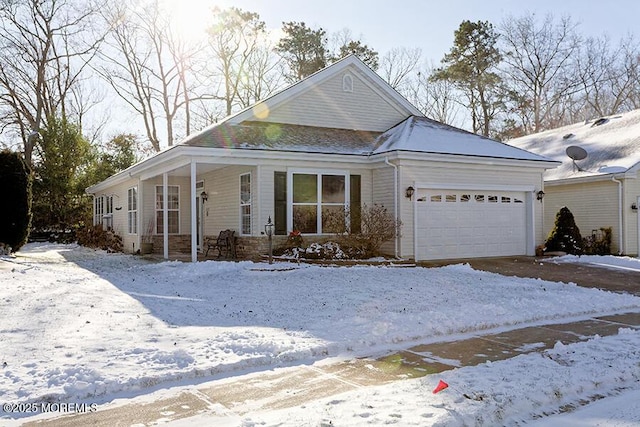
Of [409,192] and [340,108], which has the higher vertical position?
[340,108]

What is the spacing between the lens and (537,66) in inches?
1364

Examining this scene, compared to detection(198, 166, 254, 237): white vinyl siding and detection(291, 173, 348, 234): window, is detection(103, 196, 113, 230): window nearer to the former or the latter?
detection(198, 166, 254, 237): white vinyl siding

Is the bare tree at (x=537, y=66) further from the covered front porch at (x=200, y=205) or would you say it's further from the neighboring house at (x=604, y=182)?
the covered front porch at (x=200, y=205)

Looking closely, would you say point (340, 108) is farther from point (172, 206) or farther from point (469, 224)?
point (172, 206)

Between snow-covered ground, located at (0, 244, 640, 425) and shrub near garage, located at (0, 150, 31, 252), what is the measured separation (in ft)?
16.3

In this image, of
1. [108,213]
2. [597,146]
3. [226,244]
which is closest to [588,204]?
[597,146]

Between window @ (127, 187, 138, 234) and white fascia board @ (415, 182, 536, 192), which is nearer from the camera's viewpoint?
white fascia board @ (415, 182, 536, 192)

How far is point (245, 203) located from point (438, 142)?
5.83 m

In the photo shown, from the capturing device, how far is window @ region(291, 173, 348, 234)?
14.2 meters

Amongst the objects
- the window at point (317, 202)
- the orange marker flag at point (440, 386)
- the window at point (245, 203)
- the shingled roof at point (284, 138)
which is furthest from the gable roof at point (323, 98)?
the orange marker flag at point (440, 386)

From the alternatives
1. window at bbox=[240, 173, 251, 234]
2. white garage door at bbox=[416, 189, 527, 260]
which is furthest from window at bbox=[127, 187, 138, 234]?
white garage door at bbox=[416, 189, 527, 260]

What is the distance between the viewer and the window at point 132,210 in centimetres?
1852

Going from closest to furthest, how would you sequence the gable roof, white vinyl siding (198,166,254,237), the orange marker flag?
the orange marker flag, white vinyl siding (198,166,254,237), the gable roof

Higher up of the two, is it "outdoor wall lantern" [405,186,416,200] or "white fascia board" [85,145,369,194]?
"white fascia board" [85,145,369,194]
